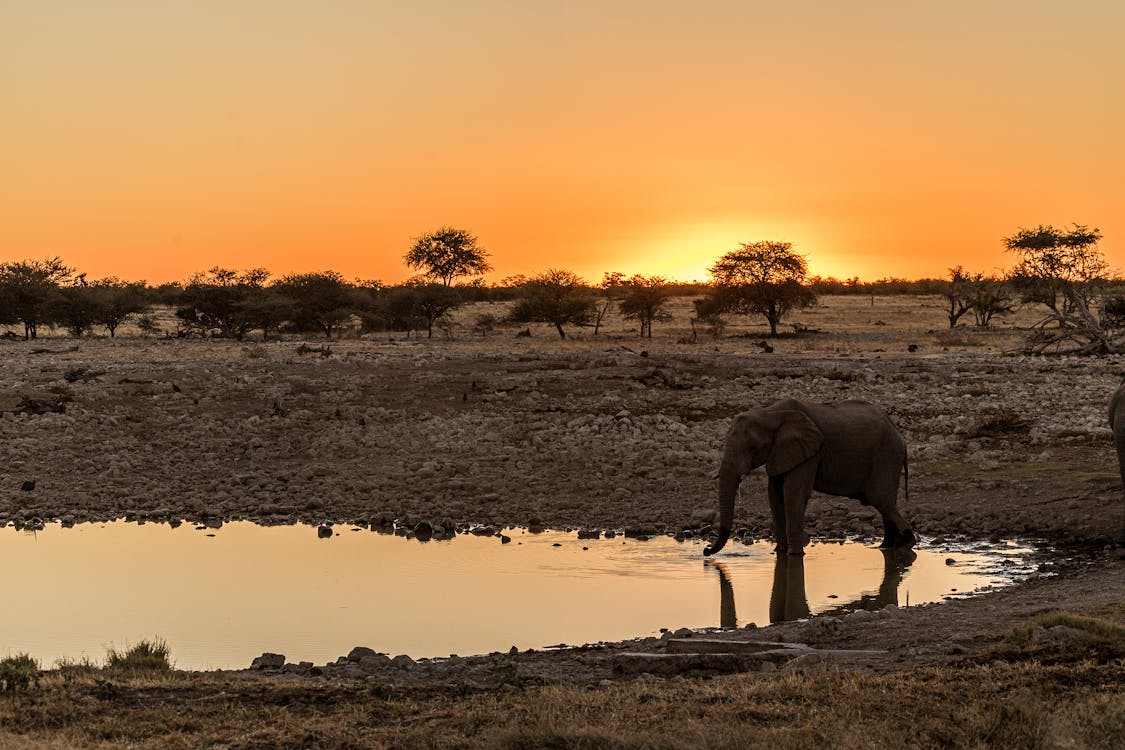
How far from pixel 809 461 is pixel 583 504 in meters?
4.27

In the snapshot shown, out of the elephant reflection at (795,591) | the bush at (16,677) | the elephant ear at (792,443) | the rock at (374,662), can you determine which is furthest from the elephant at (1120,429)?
the bush at (16,677)

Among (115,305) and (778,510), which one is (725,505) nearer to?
(778,510)

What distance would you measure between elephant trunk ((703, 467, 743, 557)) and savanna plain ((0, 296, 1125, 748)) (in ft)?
4.92

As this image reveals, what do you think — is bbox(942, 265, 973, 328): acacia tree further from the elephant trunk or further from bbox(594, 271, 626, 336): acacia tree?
the elephant trunk

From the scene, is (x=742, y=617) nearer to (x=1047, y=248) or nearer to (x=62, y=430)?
(x=62, y=430)

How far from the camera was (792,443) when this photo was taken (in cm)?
1720

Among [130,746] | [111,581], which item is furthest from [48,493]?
[130,746]

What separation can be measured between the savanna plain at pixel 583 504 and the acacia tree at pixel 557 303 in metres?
20.7

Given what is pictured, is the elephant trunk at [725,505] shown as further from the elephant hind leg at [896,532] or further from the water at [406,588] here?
the elephant hind leg at [896,532]

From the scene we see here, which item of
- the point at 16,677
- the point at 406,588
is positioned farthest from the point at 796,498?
the point at 16,677

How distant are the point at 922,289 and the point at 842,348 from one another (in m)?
82.6

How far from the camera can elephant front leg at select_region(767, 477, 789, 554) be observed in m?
17.1

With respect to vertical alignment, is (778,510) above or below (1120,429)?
below

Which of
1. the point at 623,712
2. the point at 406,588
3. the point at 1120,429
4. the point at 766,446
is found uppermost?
the point at 1120,429
